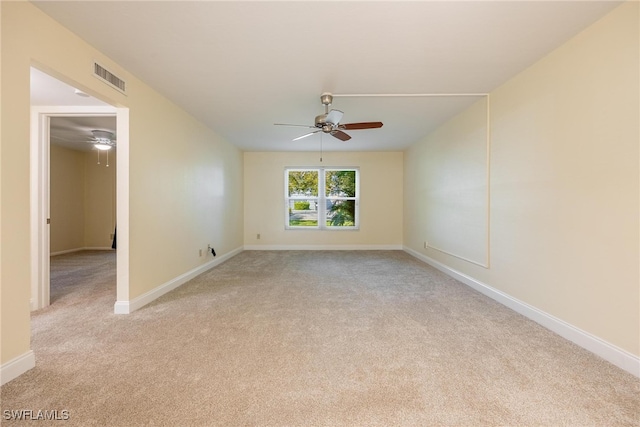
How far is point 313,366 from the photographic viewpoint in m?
1.82

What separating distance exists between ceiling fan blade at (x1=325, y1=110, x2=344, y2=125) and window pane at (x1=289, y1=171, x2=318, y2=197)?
3729mm

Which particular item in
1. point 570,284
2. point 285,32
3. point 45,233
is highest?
point 285,32

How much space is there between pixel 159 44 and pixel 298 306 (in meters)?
2.67

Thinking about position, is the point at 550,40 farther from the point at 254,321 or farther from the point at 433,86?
the point at 254,321

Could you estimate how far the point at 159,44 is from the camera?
2230mm

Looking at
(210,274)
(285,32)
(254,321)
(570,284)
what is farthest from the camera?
(210,274)

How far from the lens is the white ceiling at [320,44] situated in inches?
72.4

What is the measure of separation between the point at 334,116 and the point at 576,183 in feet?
7.28

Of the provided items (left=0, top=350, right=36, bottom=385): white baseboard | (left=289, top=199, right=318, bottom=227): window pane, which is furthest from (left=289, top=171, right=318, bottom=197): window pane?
(left=0, top=350, right=36, bottom=385): white baseboard

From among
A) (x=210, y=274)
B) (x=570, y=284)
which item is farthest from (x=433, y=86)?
→ (x=210, y=274)

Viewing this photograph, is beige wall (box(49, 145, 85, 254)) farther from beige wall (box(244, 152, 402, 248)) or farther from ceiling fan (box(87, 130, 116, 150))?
beige wall (box(244, 152, 402, 248))

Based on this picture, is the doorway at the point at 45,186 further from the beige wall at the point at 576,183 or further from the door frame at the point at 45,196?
the beige wall at the point at 576,183

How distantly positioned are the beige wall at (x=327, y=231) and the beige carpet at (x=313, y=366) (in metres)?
3.69

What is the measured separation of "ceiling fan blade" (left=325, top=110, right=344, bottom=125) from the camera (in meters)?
3.01
